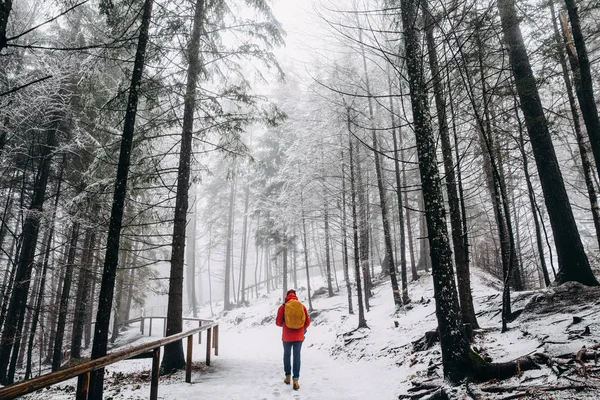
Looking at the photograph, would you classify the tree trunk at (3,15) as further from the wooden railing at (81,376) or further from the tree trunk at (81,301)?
the tree trunk at (81,301)

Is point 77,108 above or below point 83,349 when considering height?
above

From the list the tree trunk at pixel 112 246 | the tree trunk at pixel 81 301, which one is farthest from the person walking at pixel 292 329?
the tree trunk at pixel 81 301

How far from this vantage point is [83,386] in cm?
362

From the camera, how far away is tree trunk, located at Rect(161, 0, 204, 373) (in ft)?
25.6

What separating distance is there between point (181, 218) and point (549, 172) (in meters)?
9.77

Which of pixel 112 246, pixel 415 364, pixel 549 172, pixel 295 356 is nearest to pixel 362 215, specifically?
pixel 549 172

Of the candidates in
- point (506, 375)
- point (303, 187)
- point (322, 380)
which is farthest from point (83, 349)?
point (506, 375)

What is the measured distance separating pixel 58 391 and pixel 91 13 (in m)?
14.0

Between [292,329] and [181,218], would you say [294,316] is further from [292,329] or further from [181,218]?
[181,218]

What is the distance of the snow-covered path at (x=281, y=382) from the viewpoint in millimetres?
5871

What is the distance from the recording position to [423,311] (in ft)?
34.6

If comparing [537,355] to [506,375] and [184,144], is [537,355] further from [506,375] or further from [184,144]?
[184,144]

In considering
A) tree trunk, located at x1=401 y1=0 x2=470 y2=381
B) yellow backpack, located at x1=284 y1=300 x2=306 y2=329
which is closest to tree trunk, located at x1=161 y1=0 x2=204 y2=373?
yellow backpack, located at x1=284 y1=300 x2=306 y2=329

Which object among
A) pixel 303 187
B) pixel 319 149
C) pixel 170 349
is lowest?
pixel 170 349
